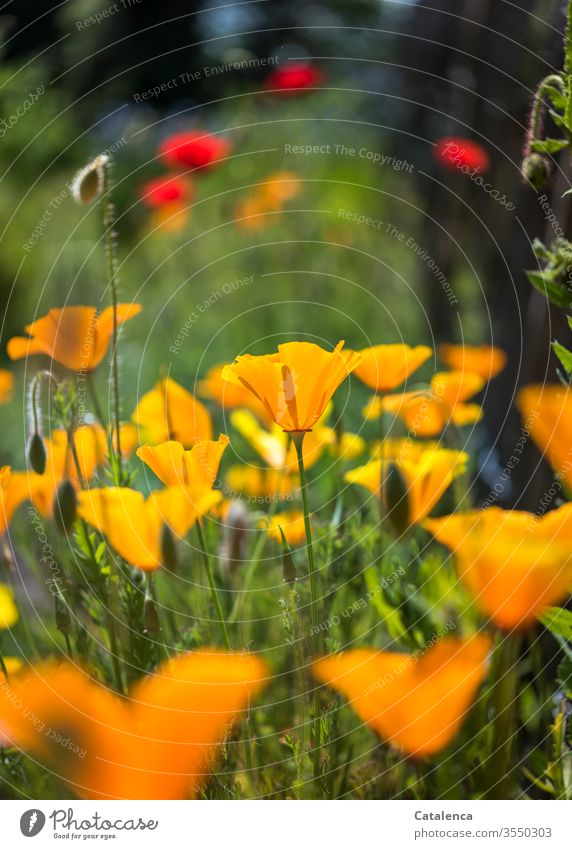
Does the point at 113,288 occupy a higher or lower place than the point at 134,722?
higher

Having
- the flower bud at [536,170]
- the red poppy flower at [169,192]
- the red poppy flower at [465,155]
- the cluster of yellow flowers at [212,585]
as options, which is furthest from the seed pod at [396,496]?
the red poppy flower at [169,192]

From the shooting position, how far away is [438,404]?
31.2 inches

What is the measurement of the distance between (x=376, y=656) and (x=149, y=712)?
127 millimetres

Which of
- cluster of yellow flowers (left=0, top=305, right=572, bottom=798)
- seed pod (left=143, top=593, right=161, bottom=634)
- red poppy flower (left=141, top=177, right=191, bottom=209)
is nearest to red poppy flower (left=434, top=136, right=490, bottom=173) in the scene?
red poppy flower (left=141, top=177, right=191, bottom=209)

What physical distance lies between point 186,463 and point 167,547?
2.2 inches

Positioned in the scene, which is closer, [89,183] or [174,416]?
[89,183]

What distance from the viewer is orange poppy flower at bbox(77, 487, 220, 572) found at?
534mm

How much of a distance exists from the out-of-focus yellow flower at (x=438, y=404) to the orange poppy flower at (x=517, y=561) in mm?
242

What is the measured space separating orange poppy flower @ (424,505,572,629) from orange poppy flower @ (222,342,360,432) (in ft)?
0.37

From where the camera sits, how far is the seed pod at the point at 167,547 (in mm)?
541

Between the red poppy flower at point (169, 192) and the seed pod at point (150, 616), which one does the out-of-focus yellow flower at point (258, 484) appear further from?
the red poppy flower at point (169, 192)

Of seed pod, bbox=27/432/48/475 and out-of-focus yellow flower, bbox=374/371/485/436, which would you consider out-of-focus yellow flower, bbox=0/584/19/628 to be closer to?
seed pod, bbox=27/432/48/475

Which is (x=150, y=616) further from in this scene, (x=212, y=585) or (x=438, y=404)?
(x=438, y=404)

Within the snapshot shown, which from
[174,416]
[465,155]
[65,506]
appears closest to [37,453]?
[65,506]
